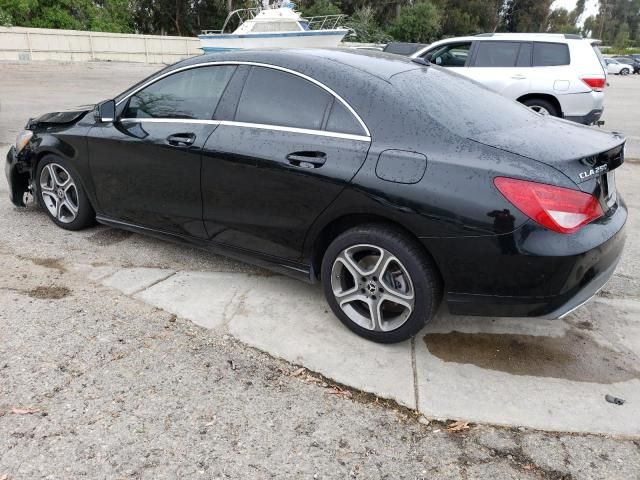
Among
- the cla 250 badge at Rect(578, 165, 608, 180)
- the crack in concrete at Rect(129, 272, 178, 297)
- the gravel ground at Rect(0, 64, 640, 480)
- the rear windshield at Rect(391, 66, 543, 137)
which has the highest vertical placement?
the rear windshield at Rect(391, 66, 543, 137)

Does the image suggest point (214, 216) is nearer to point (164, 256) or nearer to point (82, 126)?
point (164, 256)

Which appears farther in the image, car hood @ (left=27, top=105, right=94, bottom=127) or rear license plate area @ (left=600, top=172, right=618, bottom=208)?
car hood @ (left=27, top=105, right=94, bottom=127)

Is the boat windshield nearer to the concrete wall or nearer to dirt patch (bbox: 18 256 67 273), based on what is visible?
the concrete wall

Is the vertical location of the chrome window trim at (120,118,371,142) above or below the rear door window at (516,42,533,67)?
below

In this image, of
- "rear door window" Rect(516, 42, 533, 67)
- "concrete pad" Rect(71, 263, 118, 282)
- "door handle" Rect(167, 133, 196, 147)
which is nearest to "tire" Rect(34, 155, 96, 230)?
"concrete pad" Rect(71, 263, 118, 282)

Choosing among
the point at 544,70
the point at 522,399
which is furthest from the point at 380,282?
the point at 544,70

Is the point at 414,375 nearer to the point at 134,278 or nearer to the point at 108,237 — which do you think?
the point at 134,278

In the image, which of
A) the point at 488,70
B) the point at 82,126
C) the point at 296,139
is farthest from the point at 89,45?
the point at 296,139

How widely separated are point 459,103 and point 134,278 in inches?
104

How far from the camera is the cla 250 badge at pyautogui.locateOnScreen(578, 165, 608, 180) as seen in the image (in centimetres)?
292

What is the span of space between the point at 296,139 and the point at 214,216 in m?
0.87

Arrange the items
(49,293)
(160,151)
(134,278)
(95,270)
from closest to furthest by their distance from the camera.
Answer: (49,293), (160,151), (134,278), (95,270)

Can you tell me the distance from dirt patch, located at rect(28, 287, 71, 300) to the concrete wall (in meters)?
26.9

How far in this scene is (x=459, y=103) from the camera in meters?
3.49
